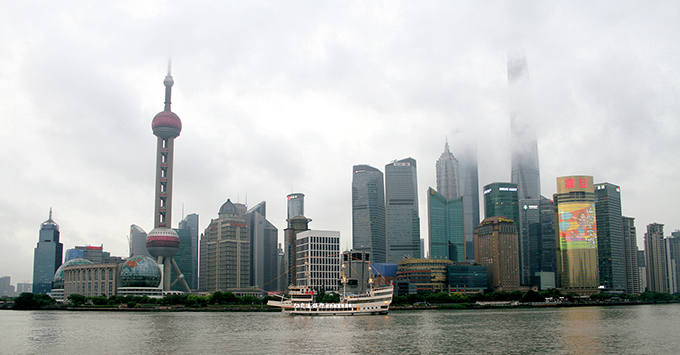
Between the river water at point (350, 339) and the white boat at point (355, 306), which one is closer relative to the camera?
the river water at point (350, 339)

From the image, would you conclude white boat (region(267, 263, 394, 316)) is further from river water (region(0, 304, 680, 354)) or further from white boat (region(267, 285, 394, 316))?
river water (region(0, 304, 680, 354))

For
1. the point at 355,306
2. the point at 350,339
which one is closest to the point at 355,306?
the point at 355,306

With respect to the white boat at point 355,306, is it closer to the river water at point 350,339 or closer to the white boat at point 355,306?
the white boat at point 355,306

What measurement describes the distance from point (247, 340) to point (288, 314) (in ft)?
299

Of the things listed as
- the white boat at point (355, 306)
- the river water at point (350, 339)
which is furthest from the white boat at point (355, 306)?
the river water at point (350, 339)

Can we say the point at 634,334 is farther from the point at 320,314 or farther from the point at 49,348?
the point at 49,348

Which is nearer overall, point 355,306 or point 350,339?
point 350,339

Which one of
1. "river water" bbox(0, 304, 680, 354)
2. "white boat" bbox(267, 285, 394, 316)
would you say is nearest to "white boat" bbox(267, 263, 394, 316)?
"white boat" bbox(267, 285, 394, 316)

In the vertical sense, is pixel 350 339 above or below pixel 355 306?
below

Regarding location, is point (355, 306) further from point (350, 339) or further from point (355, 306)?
point (350, 339)

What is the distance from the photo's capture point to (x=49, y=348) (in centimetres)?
9638

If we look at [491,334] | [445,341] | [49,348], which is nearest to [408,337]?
[445,341]

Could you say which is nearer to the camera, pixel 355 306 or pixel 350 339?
pixel 350 339

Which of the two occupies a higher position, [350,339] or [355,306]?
[355,306]
